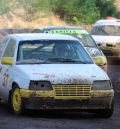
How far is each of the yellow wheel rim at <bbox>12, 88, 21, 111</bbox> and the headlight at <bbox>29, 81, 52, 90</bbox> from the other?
366mm

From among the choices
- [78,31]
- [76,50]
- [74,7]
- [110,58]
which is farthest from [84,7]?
[76,50]

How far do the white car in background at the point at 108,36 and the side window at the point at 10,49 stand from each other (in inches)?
524

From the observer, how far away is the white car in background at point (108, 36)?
85.7 ft

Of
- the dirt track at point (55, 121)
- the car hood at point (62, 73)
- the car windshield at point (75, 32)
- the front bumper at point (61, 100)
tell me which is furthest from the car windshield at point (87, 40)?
the front bumper at point (61, 100)

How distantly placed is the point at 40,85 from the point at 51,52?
1.32m

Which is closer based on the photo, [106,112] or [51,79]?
[51,79]

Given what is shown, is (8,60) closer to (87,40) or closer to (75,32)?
(87,40)

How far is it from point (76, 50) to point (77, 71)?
3.78 ft

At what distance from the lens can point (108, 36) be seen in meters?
26.6

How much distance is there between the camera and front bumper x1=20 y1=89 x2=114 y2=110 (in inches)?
442

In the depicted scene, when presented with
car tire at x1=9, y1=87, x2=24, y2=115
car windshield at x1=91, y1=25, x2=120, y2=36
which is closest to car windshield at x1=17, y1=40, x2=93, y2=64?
car tire at x1=9, y1=87, x2=24, y2=115

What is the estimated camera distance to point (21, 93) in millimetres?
11328

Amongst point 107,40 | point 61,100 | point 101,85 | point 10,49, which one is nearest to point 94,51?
point 10,49

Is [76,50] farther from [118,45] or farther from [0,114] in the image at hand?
[118,45]
